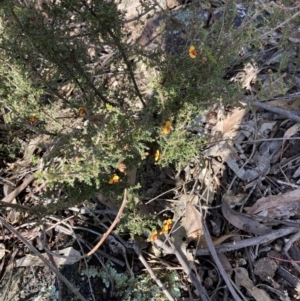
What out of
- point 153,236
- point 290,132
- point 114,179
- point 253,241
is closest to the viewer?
point 114,179

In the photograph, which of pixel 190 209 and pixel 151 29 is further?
pixel 151 29

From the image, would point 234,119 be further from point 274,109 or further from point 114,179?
point 114,179

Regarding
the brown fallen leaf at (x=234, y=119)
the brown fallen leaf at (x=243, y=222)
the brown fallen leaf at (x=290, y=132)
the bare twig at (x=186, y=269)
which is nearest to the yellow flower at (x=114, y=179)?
the bare twig at (x=186, y=269)

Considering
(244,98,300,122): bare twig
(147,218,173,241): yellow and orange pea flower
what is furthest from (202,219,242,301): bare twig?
(244,98,300,122): bare twig

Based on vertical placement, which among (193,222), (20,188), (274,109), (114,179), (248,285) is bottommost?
(248,285)

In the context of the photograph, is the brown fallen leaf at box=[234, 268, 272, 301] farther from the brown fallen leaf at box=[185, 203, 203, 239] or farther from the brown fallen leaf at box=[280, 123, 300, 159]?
the brown fallen leaf at box=[280, 123, 300, 159]

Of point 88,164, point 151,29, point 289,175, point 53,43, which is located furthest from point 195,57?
point 151,29

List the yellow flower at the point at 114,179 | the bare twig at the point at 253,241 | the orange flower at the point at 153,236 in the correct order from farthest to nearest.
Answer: the bare twig at the point at 253,241 < the orange flower at the point at 153,236 < the yellow flower at the point at 114,179

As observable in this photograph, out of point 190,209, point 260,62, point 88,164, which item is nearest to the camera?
point 88,164

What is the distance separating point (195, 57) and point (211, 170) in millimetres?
604

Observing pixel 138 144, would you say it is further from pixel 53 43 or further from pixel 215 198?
pixel 215 198

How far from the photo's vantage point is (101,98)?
1.66 meters

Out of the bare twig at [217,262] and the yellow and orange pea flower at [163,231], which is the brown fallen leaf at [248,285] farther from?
the yellow and orange pea flower at [163,231]

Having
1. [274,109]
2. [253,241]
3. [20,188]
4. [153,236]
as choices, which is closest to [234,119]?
[274,109]
